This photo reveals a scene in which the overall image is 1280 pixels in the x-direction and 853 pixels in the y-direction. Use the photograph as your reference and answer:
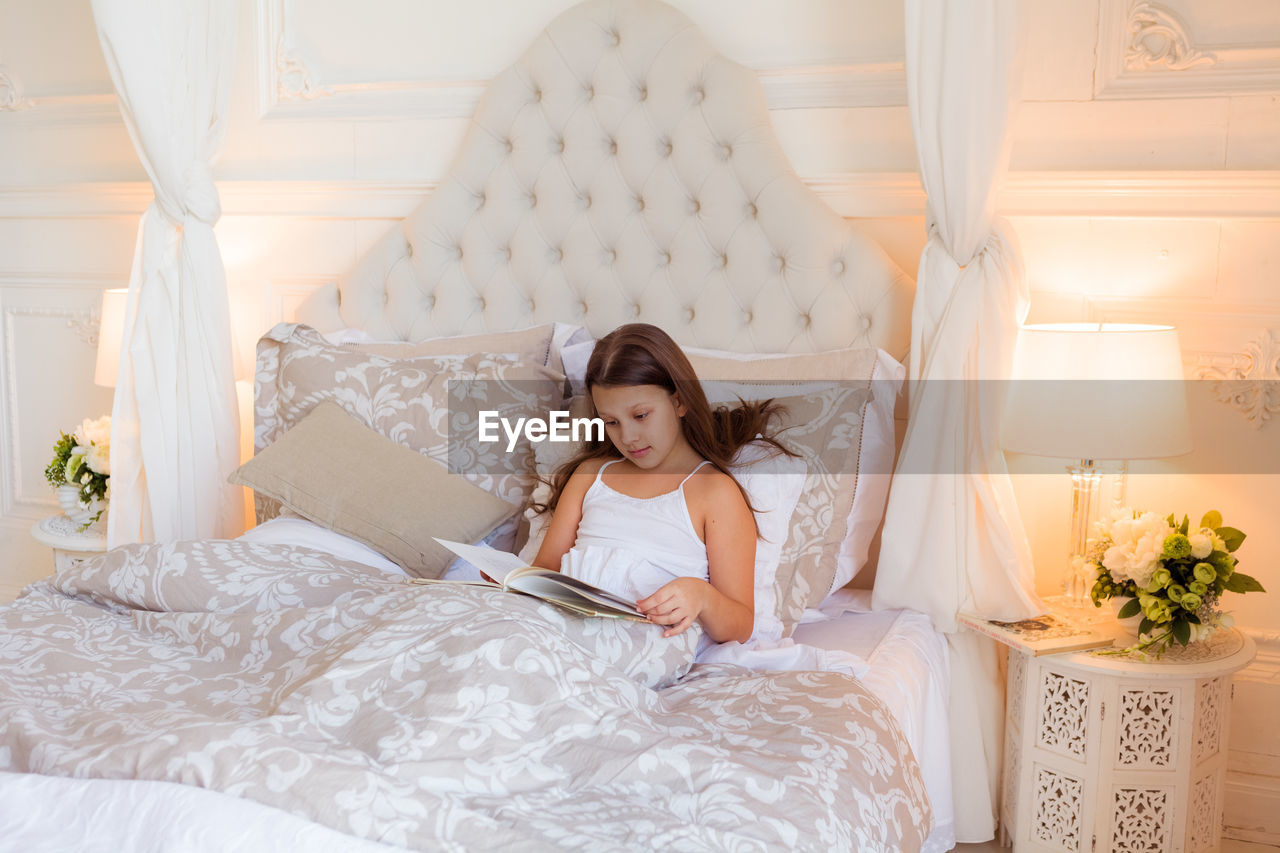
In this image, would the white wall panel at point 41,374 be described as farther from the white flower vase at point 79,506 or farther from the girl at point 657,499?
the girl at point 657,499

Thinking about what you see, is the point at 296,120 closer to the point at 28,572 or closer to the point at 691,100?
the point at 691,100

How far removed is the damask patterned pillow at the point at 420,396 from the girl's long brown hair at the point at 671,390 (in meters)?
0.26

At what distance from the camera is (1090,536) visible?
2154 millimetres

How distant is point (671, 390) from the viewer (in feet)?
6.15

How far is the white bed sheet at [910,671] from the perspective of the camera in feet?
5.69

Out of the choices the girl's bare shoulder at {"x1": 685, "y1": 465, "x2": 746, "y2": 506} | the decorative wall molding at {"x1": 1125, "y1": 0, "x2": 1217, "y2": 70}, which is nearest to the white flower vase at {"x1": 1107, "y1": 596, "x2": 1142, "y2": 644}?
the girl's bare shoulder at {"x1": 685, "y1": 465, "x2": 746, "y2": 506}

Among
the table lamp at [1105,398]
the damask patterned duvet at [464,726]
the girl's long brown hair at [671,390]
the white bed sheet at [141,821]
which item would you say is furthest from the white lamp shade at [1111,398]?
the white bed sheet at [141,821]

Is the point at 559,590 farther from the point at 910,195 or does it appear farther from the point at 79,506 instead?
the point at 79,506

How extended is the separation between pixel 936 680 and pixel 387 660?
1114mm

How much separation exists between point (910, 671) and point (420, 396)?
1190 mm

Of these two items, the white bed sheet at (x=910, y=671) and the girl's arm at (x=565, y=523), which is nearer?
the white bed sheet at (x=910, y=671)

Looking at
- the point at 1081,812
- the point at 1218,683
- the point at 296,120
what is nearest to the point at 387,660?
the point at 1081,812

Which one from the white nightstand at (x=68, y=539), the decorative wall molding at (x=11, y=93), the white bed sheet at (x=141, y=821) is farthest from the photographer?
the decorative wall molding at (x=11, y=93)

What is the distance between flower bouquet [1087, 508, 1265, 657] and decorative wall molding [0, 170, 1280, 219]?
66 centimetres
